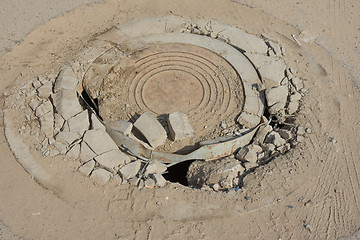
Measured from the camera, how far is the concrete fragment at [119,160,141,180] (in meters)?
6.06

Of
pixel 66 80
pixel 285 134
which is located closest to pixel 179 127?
pixel 285 134

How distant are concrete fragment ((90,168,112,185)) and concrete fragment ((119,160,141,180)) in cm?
22

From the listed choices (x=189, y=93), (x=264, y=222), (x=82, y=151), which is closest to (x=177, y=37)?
(x=189, y=93)

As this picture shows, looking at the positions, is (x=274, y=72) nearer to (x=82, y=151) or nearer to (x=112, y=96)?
(x=112, y=96)

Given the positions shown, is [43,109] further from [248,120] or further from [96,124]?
[248,120]

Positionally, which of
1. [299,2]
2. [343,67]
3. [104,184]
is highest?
[299,2]

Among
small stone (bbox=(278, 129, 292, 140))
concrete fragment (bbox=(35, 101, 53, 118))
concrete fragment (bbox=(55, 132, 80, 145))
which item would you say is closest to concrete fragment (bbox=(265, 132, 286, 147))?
small stone (bbox=(278, 129, 292, 140))

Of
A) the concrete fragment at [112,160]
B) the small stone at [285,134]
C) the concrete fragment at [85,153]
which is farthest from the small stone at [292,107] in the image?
the concrete fragment at [85,153]

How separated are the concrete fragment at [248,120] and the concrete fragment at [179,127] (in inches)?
38.4

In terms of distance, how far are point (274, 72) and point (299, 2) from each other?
301 centimetres

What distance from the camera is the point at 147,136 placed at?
6.43 m

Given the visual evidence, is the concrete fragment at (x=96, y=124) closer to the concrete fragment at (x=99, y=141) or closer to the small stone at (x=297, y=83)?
the concrete fragment at (x=99, y=141)

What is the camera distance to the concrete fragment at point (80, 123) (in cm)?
647

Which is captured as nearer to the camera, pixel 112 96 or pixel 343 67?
pixel 112 96
